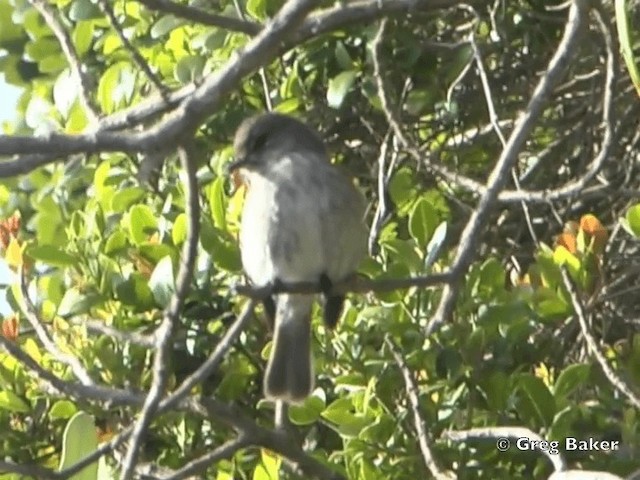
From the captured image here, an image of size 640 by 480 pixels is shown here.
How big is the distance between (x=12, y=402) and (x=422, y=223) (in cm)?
104

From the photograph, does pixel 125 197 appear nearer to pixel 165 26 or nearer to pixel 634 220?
pixel 165 26

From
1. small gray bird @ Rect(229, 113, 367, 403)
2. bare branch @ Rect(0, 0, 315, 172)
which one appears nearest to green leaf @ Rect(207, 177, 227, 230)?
small gray bird @ Rect(229, 113, 367, 403)

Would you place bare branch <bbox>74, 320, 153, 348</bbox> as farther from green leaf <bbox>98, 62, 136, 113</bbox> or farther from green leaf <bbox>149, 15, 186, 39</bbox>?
green leaf <bbox>149, 15, 186, 39</bbox>

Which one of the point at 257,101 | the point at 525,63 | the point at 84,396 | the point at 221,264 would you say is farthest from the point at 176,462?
the point at 525,63

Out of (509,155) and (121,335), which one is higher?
(509,155)

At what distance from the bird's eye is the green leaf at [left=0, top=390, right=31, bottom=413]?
0.80m

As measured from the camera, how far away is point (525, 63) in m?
3.81

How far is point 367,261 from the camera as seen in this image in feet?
11.2

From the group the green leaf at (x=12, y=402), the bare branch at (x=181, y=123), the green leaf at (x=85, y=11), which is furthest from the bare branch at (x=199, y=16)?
the green leaf at (x=12, y=402)

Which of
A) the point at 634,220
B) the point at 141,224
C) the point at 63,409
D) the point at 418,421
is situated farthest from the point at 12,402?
the point at 634,220

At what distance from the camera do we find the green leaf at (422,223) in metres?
3.20

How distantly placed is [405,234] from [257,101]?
531 mm

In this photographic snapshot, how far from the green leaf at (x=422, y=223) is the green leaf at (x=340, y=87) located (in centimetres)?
49

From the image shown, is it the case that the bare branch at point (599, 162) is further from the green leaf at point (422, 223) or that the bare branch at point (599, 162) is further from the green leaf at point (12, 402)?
the green leaf at point (12, 402)
